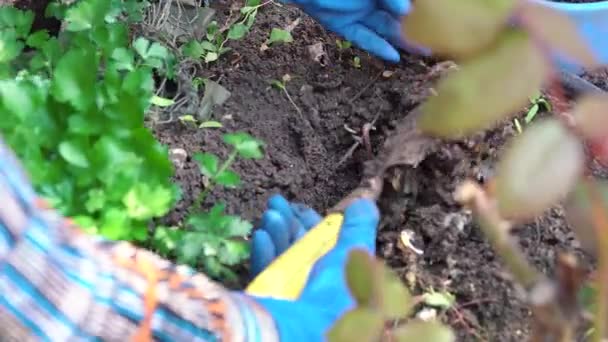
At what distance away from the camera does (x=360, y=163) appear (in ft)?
4.58

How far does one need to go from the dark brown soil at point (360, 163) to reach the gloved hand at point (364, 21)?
2.0 inches

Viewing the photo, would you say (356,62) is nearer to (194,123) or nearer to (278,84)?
(278,84)

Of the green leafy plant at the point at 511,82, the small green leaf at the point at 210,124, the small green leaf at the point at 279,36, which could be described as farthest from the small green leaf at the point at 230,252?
Answer: the green leafy plant at the point at 511,82

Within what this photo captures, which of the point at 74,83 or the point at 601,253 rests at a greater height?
the point at 601,253

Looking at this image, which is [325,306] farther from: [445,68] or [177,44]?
[177,44]

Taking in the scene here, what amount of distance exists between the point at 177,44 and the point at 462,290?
0.68m

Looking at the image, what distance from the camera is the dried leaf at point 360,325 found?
53cm

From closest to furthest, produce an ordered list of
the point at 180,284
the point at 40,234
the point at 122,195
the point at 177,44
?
the point at 40,234 → the point at 180,284 → the point at 122,195 → the point at 177,44

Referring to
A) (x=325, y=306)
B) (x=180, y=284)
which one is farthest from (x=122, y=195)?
(x=325, y=306)

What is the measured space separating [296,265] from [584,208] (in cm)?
66

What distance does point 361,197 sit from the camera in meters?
1.25

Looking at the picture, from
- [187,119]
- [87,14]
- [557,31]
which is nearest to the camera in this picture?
[557,31]

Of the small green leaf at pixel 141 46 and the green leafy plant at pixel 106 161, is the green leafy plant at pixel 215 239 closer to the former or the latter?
the green leafy plant at pixel 106 161

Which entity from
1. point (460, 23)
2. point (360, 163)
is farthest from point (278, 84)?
point (460, 23)
